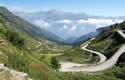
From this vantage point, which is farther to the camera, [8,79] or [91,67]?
[91,67]

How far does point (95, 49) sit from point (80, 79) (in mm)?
129143

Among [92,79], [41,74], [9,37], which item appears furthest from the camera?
[9,37]

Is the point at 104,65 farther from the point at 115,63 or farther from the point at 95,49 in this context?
the point at 95,49

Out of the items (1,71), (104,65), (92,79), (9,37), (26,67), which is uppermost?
(1,71)

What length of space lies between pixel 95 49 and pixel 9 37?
11920 centimetres

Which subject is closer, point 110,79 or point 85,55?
point 110,79

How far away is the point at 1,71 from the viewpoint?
64.2 feet

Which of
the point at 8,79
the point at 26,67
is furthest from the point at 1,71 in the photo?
the point at 26,67

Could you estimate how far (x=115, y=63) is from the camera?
105062mm

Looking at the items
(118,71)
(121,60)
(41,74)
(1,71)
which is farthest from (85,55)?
(1,71)

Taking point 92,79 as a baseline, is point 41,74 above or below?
above

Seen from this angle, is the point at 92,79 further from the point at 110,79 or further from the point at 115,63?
the point at 115,63

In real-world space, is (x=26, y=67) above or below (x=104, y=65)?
above

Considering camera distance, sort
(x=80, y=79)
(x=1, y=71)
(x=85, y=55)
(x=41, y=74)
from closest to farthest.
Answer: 1. (x=1, y=71)
2. (x=41, y=74)
3. (x=80, y=79)
4. (x=85, y=55)
